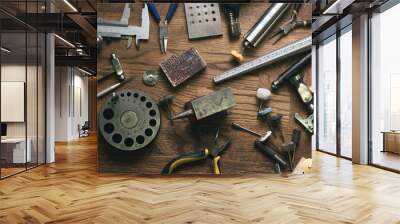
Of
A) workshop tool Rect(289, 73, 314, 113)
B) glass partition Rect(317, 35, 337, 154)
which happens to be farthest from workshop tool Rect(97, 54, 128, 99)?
glass partition Rect(317, 35, 337, 154)

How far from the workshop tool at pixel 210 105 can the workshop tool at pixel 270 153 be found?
2.24 ft

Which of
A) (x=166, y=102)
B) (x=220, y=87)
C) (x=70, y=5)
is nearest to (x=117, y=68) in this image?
(x=166, y=102)

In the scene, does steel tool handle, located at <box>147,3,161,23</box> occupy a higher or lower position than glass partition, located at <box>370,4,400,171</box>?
higher

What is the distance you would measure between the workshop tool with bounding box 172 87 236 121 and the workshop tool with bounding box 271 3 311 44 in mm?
1041

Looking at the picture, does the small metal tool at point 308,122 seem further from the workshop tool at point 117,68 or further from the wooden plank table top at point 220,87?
the workshop tool at point 117,68

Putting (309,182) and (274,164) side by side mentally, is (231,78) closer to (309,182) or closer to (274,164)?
(274,164)

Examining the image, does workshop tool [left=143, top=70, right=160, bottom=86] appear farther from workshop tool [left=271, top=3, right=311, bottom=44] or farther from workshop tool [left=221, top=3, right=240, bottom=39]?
workshop tool [left=271, top=3, right=311, bottom=44]

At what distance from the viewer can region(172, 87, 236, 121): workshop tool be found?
561 cm

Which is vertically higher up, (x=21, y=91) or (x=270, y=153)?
(x=21, y=91)

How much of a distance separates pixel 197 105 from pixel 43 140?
3.19 metres

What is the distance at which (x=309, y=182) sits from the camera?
16.9 feet

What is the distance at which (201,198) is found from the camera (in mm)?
4203

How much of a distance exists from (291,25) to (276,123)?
Result: 1.43 meters

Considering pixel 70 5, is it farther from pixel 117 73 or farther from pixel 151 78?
pixel 151 78
